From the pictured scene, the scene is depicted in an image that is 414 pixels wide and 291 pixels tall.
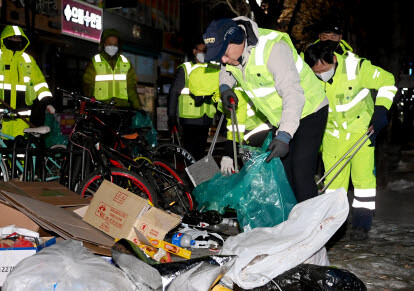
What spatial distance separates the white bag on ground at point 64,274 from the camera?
2389mm

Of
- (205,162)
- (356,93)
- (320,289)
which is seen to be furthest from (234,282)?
(356,93)

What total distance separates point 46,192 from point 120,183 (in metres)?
0.88

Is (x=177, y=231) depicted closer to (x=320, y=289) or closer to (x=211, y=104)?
(x=320, y=289)

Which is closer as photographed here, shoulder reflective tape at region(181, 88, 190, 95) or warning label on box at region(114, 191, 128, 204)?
warning label on box at region(114, 191, 128, 204)

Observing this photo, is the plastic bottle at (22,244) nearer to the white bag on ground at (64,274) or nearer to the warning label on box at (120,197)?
the white bag on ground at (64,274)

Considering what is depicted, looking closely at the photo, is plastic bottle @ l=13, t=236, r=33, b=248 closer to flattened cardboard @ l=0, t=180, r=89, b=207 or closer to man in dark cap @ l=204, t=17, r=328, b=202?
flattened cardboard @ l=0, t=180, r=89, b=207

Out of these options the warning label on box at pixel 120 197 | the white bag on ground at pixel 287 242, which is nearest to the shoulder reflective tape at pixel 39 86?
the warning label on box at pixel 120 197

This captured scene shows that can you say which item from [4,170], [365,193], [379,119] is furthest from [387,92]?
[4,170]

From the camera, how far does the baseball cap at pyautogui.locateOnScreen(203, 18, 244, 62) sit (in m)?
3.23

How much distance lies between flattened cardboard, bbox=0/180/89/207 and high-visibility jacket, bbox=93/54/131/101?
2.37 metres

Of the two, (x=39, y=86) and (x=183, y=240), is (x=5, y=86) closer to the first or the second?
(x=39, y=86)

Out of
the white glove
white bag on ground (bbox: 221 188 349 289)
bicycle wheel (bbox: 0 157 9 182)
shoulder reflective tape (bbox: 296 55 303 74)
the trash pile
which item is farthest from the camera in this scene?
bicycle wheel (bbox: 0 157 9 182)

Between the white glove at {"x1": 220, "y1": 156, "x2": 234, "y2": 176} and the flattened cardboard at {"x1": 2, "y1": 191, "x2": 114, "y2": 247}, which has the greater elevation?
the white glove at {"x1": 220, "y1": 156, "x2": 234, "y2": 176}

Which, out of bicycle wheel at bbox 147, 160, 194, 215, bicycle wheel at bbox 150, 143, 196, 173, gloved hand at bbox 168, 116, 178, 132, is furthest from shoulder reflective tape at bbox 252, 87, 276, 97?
gloved hand at bbox 168, 116, 178, 132
